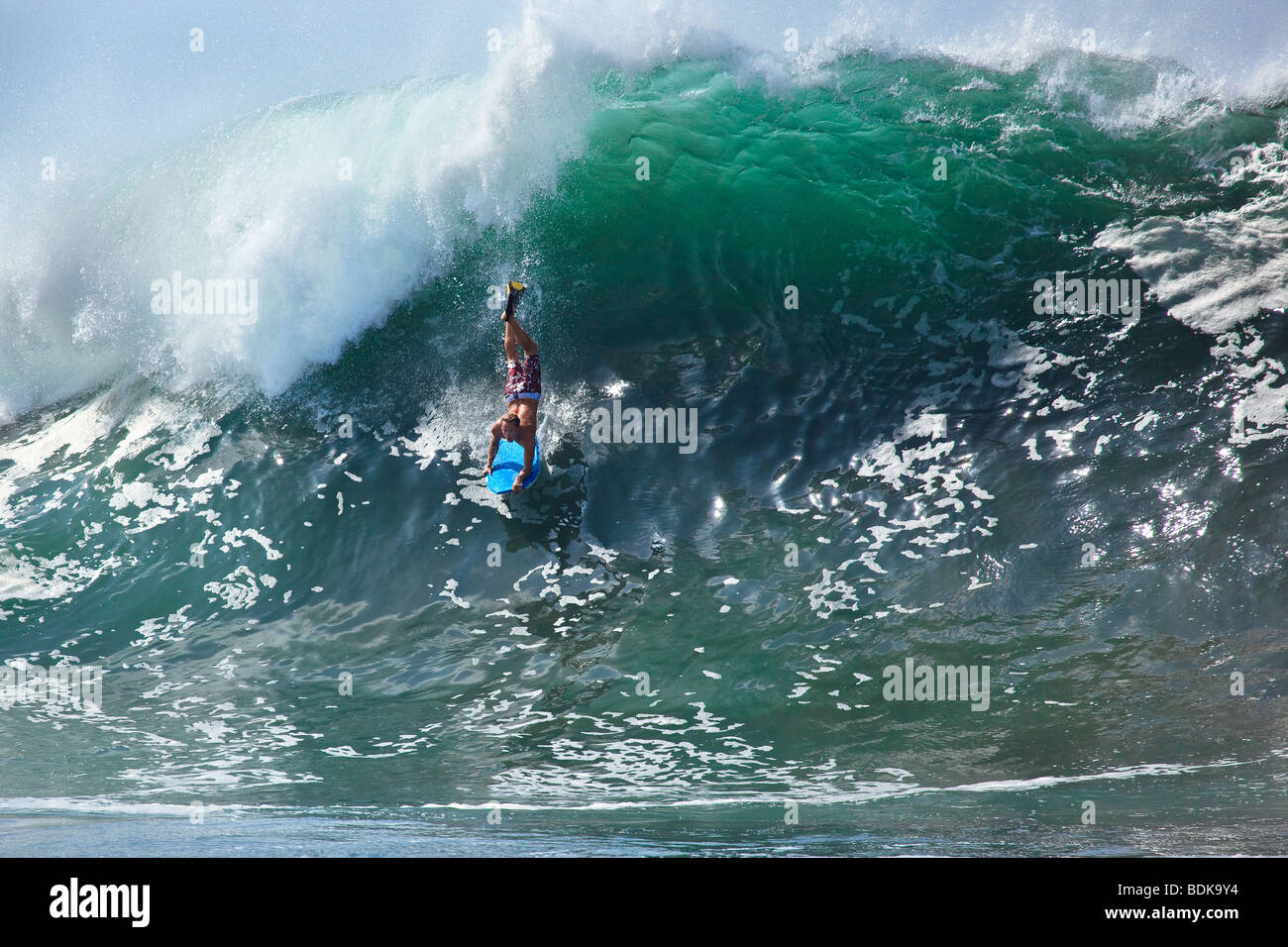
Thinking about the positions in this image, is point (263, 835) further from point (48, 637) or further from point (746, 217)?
point (746, 217)

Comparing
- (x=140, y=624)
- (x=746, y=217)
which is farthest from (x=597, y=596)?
(x=746, y=217)

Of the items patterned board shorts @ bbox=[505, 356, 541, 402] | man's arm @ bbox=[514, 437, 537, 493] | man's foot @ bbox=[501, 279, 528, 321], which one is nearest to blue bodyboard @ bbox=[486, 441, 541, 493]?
man's arm @ bbox=[514, 437, 537, 493]

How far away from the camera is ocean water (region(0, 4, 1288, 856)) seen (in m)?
4.79

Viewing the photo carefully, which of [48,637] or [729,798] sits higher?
[48,637]

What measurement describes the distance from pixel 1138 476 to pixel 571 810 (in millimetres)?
4886

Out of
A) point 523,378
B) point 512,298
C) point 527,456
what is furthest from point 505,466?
point 512,298

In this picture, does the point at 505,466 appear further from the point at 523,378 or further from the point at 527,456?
the point at 523,378

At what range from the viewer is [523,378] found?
694cm

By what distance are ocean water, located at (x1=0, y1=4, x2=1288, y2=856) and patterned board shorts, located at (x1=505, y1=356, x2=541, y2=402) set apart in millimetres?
877

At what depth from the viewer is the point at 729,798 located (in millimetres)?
4629

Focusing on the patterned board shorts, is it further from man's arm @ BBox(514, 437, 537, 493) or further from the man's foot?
the man's foot

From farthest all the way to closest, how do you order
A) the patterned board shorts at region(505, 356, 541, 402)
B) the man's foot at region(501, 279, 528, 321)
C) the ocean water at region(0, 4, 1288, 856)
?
1. the patterned board shorts at region(505, 356, 541, 402)
2. the man's foot at region(501, 279, 528, 321)
3. the ocean water at region(0, 4, 1288, 856)

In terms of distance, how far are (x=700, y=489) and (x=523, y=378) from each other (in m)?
1.73

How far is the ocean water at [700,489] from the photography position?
4.79 m
